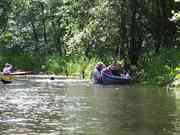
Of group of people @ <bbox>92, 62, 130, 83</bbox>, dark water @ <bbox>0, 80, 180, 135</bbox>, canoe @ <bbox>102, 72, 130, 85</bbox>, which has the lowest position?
dark water @ <bbox>0, 80, 180, 135</bbox>

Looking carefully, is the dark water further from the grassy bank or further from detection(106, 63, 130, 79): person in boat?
detection(106, 63, 130, 79): person in boat

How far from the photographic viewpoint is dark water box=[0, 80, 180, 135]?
16500mm

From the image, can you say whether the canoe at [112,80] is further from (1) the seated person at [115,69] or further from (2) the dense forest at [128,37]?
(2) the dense forest at [128,37]

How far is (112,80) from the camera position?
1527 inches

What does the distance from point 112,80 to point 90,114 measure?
727 inches

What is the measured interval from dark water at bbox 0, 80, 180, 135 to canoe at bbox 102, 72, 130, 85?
8494 millimetres

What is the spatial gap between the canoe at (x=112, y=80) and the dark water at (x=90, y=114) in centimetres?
849

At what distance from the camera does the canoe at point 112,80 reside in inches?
1509

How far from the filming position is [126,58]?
46000mm

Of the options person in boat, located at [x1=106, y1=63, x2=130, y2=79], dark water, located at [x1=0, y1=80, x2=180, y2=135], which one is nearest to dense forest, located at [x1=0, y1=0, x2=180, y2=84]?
person in boat, located at [x1=106, y1=63, x2=130, y2=79]

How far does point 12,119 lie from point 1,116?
3.35 ft

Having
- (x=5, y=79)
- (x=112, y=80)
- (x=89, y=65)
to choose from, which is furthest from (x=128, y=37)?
(x=5, y=79)

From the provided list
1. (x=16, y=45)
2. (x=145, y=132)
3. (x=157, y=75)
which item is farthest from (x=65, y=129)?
(x=16, y=45)

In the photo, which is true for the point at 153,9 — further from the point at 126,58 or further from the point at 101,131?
the point at 101,131
